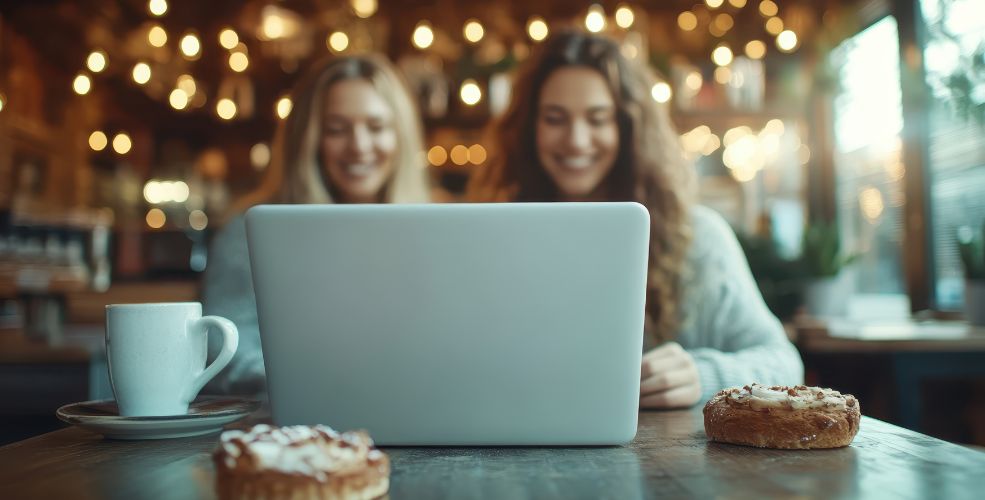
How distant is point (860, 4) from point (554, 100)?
A: 255 cm

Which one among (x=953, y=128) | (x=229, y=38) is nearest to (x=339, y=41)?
(x=229, y=38)

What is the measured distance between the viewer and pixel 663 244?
153cm

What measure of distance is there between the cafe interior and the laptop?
193 cm

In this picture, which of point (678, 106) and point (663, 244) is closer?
point (663, 244)

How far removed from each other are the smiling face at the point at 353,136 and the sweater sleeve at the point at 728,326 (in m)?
0.69

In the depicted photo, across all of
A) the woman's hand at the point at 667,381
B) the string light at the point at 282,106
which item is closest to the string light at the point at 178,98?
→ the string light at the point at 282,106

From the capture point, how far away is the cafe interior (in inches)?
113

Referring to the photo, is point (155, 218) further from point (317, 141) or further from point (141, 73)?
point (317, 141)

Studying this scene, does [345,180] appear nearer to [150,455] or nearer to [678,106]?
[150,455]

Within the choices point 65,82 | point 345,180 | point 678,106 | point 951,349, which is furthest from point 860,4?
point 65,82

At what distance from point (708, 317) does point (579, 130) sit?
43 cm

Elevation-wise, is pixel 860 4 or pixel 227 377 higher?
pixel 860 4

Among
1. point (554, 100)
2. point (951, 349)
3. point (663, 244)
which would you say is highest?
point (554, 100)

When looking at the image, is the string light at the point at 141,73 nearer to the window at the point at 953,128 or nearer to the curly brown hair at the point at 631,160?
the curly brown hair at the point at 631,160
